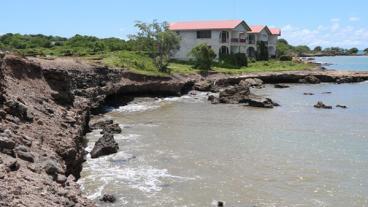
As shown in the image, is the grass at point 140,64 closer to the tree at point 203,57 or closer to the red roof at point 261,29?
the tree at point 203,57

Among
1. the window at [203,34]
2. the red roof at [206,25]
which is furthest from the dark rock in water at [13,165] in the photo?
the window at [203,34]

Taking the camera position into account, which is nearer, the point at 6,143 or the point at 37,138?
the point at 6,143

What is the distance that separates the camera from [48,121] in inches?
949

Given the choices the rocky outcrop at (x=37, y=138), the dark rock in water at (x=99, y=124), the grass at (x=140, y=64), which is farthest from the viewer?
the grass at (x=140, y=64)

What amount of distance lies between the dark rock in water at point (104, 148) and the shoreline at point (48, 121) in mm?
1010

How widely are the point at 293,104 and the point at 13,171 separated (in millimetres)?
42597

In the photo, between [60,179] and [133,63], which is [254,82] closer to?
[133,63]

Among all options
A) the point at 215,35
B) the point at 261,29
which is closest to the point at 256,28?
the point at 261,29

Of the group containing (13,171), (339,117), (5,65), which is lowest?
(339,117)

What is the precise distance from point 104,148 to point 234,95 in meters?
28.9

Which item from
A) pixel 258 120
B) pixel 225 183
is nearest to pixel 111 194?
pixel 225 183

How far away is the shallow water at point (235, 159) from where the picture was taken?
21.9 metres

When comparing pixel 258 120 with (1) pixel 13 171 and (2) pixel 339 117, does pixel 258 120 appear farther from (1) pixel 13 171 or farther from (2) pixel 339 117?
(1) pixel 13 171

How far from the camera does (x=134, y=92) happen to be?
183 ft
